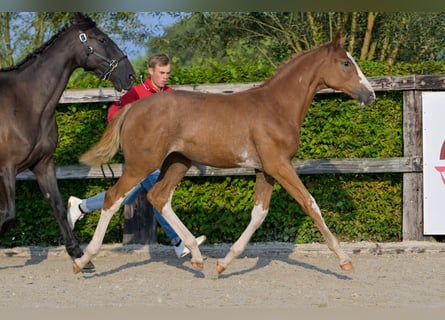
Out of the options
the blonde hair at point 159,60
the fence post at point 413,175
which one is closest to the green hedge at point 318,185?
the fence post at point 413,175

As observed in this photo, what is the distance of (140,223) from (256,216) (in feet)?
6.64

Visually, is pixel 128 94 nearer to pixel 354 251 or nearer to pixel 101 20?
pixel 354 251

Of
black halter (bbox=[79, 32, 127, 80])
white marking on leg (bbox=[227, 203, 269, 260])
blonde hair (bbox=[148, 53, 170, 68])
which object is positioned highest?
black halter (bbox=[79, 32, 127, 80])

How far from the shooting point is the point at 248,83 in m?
7.52

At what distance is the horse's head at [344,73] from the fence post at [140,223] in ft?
8.48

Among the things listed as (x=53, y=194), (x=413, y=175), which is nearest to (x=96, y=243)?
(x=53, y=194)

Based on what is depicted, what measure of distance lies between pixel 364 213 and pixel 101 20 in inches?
212

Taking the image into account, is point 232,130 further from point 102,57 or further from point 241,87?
point 241,87

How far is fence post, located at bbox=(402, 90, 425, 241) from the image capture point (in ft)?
24.7

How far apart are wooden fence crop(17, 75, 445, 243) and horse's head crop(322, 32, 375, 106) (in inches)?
56.6

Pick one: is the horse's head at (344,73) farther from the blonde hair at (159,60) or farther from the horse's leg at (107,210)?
the horse's leg at (107,210)

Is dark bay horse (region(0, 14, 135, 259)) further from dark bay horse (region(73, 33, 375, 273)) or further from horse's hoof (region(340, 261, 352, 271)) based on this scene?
horse's hoof (region(340, 261, 352, 271))

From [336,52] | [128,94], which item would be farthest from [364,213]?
[128,94]

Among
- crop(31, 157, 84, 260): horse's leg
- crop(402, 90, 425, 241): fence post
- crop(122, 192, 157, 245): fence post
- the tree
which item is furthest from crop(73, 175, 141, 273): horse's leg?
the tree
